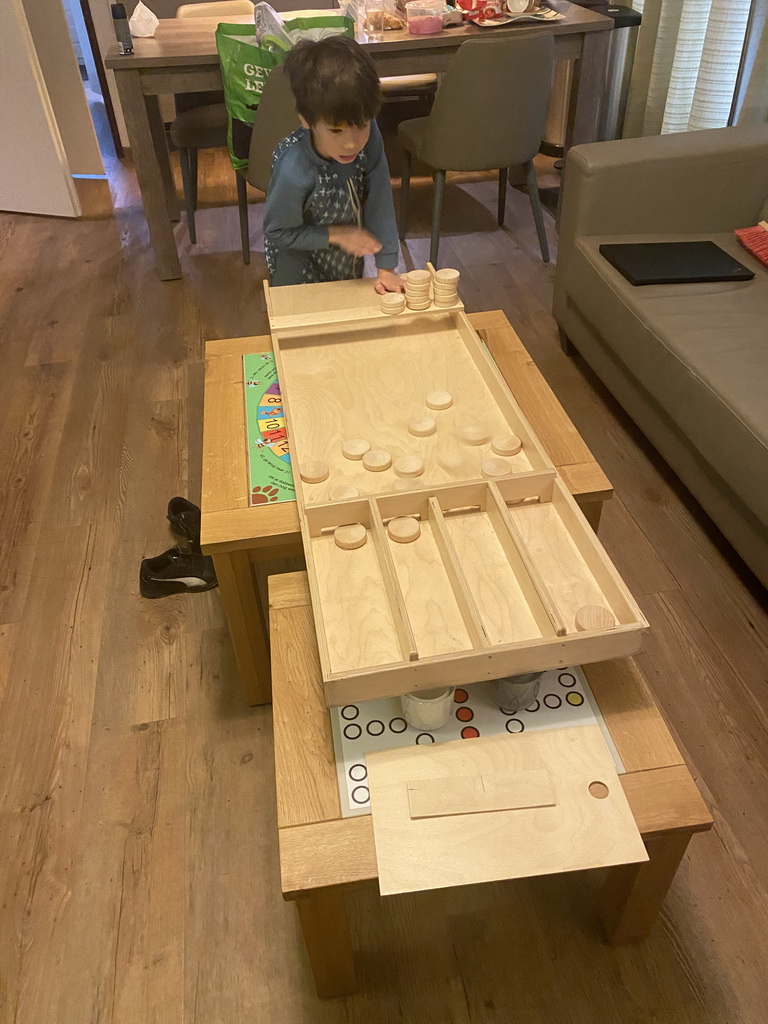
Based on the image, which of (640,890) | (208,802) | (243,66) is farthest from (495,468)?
(243,66)

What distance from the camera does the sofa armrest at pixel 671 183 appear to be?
82.1 inches

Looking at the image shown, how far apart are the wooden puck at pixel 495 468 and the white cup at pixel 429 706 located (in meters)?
0.40

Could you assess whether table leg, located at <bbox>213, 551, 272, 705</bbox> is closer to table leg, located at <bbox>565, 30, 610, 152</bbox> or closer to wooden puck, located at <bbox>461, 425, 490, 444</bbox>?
wooden puck, located at <bbox>461, 425, 490, 444</bbox>

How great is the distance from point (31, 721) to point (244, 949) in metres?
0.65

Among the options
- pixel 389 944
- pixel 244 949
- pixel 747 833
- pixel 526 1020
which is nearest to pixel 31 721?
pixel 244 949

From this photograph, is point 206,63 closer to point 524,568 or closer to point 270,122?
point 270,122

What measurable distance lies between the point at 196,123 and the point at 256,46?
628mm

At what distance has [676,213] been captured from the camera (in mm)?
2162

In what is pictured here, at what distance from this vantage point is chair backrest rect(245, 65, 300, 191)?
2.50 meters

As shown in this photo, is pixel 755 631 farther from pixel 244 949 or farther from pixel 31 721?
pixel 31 721

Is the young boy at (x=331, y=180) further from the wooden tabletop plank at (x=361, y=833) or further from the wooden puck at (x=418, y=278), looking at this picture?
the wooden tabletop plank at (x=361, y=833)

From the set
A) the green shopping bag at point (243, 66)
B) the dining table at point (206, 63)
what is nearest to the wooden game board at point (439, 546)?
the green shopping bag at point (243, 66)

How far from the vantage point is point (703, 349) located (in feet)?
5.58

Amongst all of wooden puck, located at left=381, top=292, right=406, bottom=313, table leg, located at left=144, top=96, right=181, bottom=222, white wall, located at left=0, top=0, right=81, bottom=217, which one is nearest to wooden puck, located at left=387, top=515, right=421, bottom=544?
wooden puck, located at left=381, top=292, right=406, bottom=313
